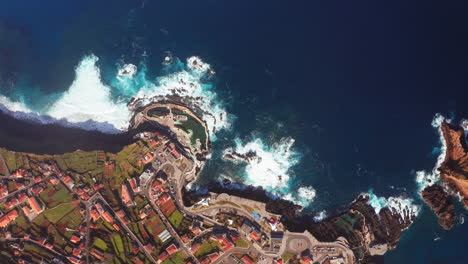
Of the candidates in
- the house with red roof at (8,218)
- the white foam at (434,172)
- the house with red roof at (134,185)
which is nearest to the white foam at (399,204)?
the white foam at (434,172)

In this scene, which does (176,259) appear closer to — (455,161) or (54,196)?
(54,196)

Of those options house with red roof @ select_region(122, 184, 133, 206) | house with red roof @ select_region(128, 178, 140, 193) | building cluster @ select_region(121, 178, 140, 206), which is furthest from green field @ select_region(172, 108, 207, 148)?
house with red roof @ select_region(122, 184, 133, 206)

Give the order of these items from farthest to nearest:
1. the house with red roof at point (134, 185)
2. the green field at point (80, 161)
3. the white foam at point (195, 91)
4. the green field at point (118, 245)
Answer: the white foam at point (195, 91)
the green field at point (80, 161)
the house with red roof at point (134, 185)
the green field at point (118, 245)

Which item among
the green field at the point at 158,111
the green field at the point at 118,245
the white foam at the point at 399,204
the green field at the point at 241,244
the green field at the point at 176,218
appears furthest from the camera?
the green field at the point at 158,111

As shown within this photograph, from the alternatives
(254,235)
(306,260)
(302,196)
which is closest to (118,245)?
(254,235)

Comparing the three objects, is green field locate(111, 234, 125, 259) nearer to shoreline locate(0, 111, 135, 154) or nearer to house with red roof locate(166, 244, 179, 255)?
house with red roof locate(166, 244, 179, 255)

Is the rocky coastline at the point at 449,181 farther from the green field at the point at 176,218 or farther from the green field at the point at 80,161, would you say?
the green field at the point at 80,161

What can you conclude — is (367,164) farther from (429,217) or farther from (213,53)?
Result: (213,53)
